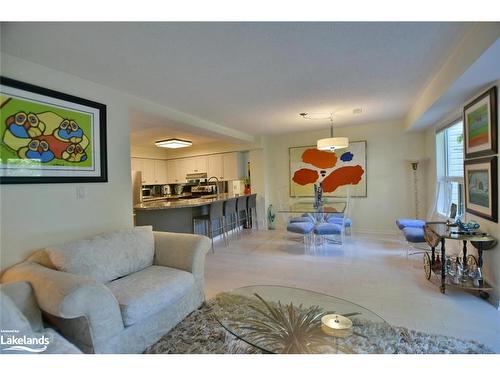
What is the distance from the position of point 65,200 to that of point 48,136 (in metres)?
0.57

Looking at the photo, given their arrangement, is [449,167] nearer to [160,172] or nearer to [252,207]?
[252,207]

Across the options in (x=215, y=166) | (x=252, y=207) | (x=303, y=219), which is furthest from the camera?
(x=215, y=166)

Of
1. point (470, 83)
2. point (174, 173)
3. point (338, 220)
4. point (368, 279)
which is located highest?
point (470, 83)

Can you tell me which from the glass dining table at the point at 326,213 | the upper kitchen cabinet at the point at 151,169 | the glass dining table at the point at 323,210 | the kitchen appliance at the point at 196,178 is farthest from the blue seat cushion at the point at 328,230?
the upper kitchen cabinet at the point at 151,169

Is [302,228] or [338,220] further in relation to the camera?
[338,220]

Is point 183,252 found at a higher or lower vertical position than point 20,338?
higher

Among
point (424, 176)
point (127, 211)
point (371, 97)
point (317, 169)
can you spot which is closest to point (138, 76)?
point (127, 211)

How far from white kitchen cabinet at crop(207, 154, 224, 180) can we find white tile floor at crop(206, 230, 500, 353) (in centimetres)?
237

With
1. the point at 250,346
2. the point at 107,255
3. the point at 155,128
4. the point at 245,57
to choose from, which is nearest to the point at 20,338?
the point at 107,255

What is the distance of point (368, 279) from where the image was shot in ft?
9.48

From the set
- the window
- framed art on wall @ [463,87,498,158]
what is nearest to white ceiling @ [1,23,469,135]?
framed art on wall @ [463,87,498,158]

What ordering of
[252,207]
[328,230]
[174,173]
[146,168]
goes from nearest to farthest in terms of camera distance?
[328,230], [252,207], [146,168], [174,173]

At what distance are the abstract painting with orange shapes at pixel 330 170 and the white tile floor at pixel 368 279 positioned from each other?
115 cm
